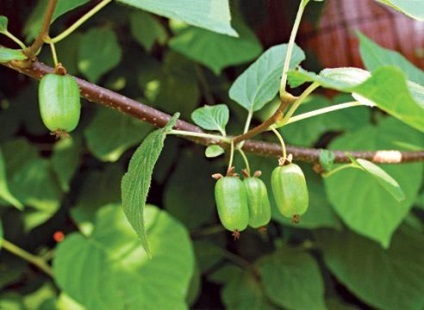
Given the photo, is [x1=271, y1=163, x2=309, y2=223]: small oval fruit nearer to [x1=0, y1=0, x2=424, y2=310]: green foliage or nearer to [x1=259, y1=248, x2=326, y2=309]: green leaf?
[x1=0, y1=0, x2=424, y2=310]: green foliage

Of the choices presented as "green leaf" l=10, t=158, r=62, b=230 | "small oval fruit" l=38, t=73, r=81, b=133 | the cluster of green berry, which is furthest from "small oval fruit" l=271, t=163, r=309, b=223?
"green leaf" l=10, t=158, r=62, b=230

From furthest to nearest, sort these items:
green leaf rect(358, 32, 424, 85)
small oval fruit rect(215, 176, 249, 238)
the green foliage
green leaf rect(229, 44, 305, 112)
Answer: the green foliage, green leaf rect(358, 32, 424, 85), green leaf rect(229, 44, 305, 112), small oval fruit rect(215, 176, 249, 238)

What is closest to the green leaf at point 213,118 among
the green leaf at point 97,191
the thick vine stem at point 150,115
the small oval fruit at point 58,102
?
the thick vine stem at point 150,115

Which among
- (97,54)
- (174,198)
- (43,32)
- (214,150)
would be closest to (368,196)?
(174,198)

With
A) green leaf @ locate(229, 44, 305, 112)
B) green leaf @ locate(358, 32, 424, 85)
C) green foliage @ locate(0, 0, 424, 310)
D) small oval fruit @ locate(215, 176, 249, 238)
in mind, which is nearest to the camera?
small oval fruit @ locate(215, 176, 249, 238)

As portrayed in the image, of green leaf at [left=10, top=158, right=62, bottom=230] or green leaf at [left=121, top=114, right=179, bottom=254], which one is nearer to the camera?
green leaf at [left=121, top=114, right=179, bottom=254]

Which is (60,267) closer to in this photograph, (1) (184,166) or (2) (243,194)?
(1) (184,166)
